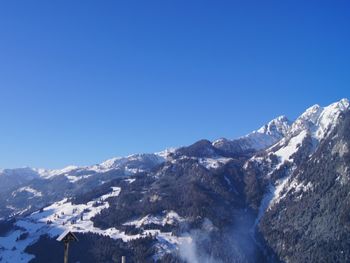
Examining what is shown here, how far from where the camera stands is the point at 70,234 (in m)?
45.2
